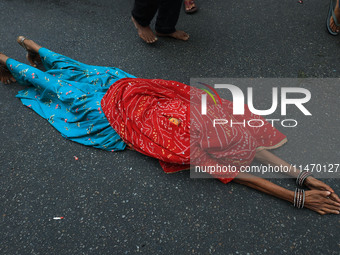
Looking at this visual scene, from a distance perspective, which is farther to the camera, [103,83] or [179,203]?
[103,83]

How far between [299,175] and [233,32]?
4.96 feet

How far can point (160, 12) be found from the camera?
2312 mm

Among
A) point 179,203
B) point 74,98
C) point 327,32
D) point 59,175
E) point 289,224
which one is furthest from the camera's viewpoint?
point 327,32

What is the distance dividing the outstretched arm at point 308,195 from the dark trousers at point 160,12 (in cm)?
146

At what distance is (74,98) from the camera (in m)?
1.79

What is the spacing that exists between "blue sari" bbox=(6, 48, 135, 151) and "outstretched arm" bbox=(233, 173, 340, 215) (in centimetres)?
79

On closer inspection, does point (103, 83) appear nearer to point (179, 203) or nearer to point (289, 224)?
point (179, 203)

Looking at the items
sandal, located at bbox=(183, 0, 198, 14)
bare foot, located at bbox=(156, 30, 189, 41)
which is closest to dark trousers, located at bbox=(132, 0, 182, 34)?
bare foot, located at bbox=(156, 30, 189, 41)

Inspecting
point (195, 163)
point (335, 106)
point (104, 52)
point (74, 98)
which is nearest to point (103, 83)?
point (74, 98)

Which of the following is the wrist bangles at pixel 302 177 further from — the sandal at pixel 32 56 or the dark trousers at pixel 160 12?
the sandal at pixel 32 56

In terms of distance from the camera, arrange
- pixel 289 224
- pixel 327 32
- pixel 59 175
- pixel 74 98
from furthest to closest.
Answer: pixel 327 32
pixel 74 98
pixel 59 175
pixel 289 224

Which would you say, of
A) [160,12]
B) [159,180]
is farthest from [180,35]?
[159,180]

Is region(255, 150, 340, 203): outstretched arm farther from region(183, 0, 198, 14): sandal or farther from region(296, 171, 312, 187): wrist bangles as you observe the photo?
region(183, 0, 198, 14): sandal

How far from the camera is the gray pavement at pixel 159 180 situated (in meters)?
1.39
